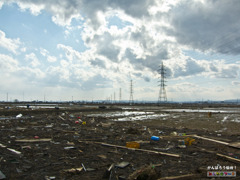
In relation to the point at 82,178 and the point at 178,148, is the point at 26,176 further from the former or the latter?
the point at 178,148

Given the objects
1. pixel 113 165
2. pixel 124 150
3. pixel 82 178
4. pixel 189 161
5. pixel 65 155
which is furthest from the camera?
pixel 124 150

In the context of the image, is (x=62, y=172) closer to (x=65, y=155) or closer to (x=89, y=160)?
(x=89, y=160)

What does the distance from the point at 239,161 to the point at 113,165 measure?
14.9 feet

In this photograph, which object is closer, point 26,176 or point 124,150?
point 26,176

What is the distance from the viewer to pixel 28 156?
24.8 ft

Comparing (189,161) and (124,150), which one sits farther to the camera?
(124,150)

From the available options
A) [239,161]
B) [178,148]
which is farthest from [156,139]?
[239,161]

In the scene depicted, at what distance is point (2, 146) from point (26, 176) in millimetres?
4275

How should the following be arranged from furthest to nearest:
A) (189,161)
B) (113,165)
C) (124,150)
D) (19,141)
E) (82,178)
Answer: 1. (19,141)
2. (124,150)
3. (189,161)
4. (113,165)
5. (82,178)

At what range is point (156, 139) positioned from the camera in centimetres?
1073

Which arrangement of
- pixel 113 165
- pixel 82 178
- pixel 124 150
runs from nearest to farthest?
pixel 82 178 → pixel 113 165 → pixel 124 150

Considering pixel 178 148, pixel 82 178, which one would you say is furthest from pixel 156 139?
pixel 82 178

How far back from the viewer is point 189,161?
281 inches

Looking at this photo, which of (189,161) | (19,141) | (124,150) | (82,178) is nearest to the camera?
(82,178)
